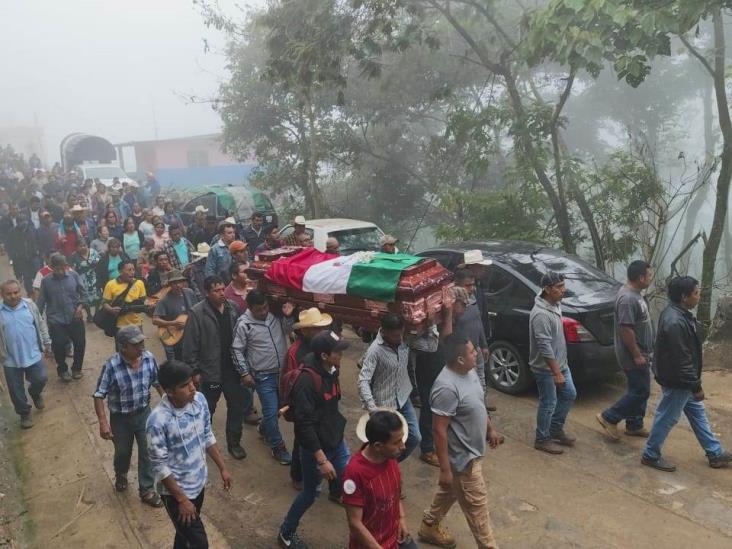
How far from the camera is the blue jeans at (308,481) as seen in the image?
3891 mm

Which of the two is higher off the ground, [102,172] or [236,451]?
[102,172]

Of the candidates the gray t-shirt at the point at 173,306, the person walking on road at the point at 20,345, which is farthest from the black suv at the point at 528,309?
the person walking on road at the point at 20,345

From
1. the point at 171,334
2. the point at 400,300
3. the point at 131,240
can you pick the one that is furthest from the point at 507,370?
the point at 131,240

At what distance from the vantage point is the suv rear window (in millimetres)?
6593

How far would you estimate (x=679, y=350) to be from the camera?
15.6 feet

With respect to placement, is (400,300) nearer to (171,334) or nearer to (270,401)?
(270,401)

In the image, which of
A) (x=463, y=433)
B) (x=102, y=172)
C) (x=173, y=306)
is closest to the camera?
(x=463, y=433)

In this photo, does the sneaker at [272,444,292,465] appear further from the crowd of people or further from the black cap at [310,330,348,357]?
the black cap at [310,330,348,357]

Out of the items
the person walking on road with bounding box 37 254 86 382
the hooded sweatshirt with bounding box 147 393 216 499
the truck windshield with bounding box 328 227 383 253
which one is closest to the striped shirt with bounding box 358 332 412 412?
the hooded sweatshirt with bounding box 147 393 216 499

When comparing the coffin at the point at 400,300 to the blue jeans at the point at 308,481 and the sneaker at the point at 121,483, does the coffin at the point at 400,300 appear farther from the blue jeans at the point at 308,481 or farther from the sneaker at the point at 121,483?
the sneaker at the point at 121,483

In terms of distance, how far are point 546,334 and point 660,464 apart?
145 cm

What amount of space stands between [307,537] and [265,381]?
1.39 m

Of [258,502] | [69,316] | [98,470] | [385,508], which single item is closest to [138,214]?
[69,316]

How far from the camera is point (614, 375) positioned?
7.07m
